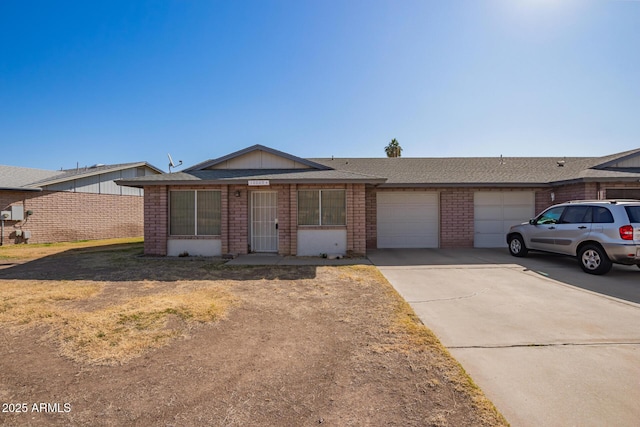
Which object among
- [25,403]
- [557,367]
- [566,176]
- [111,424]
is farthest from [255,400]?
[566,176]

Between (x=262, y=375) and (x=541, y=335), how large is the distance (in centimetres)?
367

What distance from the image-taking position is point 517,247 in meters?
9.78

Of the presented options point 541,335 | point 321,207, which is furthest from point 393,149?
point 541,335

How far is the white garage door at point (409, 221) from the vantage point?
479 inches

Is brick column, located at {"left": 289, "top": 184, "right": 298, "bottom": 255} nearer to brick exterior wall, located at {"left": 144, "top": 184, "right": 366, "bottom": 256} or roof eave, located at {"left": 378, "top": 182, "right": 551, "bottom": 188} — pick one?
brick exterior wall, located at {"left": 144, "top": 184, "right": 366, "bottom": 256}

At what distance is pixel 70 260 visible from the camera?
32.1ft

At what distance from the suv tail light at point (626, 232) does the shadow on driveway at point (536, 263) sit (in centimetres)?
98

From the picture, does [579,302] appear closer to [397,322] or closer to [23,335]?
[397,322]

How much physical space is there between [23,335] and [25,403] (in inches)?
75.1

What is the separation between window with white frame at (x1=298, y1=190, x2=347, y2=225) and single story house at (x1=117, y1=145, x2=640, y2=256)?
0.03m

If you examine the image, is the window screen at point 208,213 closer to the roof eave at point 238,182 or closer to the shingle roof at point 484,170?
the roof eave at point 238,182

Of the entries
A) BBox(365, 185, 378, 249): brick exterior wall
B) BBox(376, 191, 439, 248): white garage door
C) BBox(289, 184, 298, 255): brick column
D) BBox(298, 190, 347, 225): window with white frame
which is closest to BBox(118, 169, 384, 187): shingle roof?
BBox(289, 184, 298, 255): brick column

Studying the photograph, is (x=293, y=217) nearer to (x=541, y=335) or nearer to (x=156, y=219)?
(x=156, y=219)

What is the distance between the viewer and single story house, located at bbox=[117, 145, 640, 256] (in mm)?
10016
